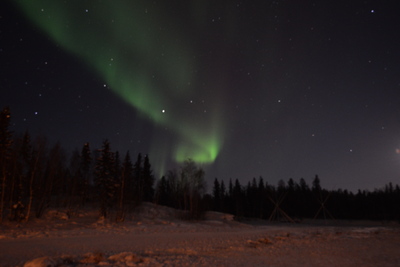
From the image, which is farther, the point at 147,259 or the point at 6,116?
the point at 6,116

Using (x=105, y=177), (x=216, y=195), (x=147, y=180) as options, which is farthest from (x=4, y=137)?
(x=216, y=195)

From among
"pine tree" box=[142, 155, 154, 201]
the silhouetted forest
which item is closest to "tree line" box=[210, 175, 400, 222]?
the silhouetted forest

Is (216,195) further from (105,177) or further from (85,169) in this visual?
(105,177)

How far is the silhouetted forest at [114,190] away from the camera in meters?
30.0

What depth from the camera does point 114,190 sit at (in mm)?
39719

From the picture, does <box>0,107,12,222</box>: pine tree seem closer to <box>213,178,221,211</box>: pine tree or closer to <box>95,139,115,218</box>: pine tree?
<box>95,139,115,218</box>: pine tree

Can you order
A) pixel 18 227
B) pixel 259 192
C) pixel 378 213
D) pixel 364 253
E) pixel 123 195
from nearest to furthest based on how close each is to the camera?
1. pixel 364 253
2. pixel 18 227
3. pixel 123 195
4. pixel 378 213
5. pixel 259 192

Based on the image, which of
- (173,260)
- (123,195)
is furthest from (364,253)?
(123,195)

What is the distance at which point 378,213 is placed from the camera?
267 feet

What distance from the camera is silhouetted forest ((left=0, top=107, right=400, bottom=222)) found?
30.0 m

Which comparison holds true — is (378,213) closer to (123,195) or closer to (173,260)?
(123,195)

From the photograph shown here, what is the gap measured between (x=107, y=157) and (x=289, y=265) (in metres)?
35.0

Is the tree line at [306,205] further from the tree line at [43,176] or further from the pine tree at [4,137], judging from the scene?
the pine tree at [4,137]

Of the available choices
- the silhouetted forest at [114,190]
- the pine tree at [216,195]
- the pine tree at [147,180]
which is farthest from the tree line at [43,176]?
the pine tree at [216,195]
